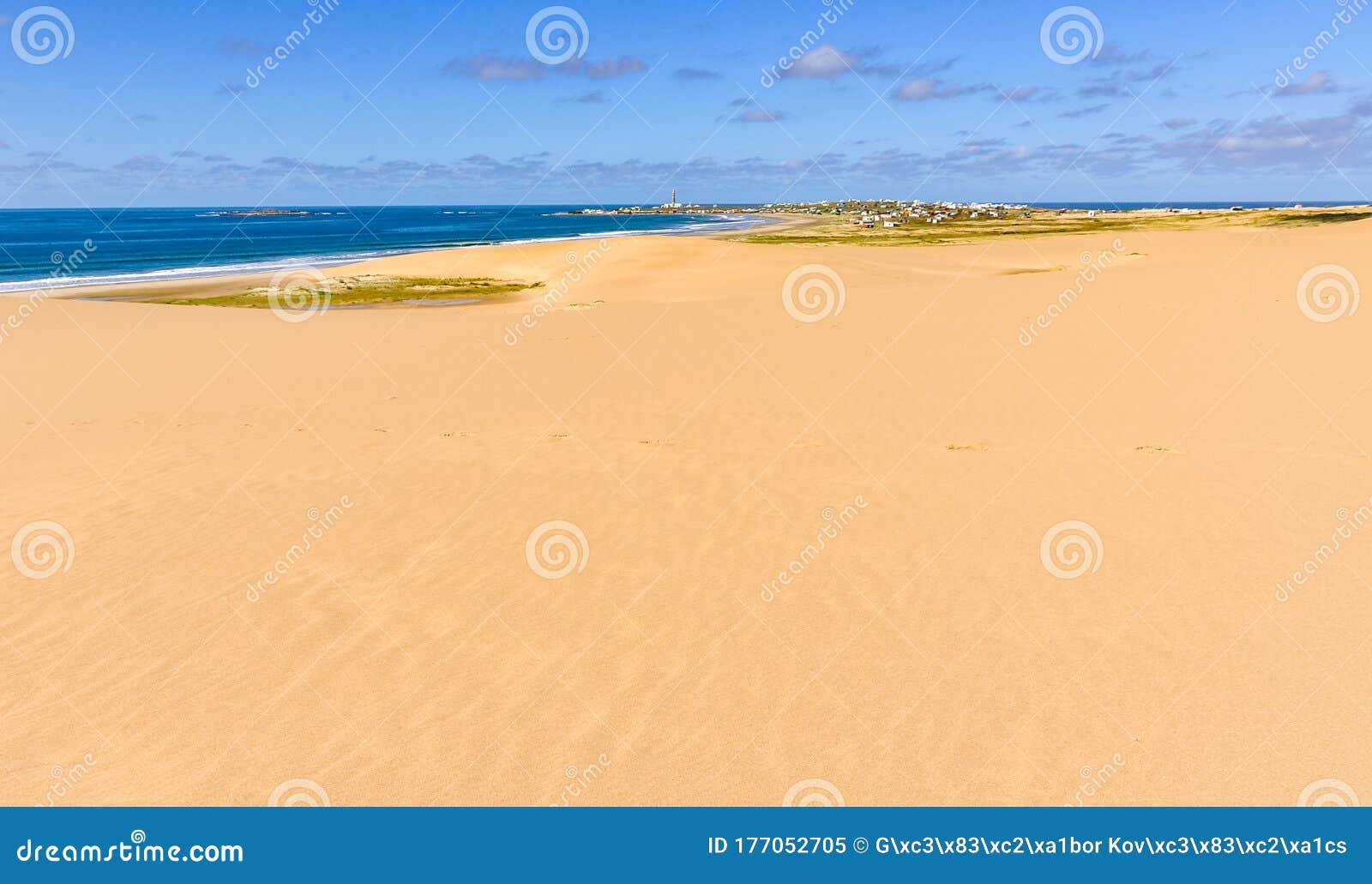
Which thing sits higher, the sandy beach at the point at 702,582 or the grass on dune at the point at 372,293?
the grass on dune at the point at 372,293

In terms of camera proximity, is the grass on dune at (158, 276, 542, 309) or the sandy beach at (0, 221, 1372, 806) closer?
the sandy beach at (0, 221, 1372, 806)

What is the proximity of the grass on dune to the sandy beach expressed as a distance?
685 inches

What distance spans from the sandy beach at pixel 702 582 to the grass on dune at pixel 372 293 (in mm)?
17397

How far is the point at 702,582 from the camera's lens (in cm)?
793

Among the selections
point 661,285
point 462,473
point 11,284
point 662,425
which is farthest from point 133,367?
point 11,284

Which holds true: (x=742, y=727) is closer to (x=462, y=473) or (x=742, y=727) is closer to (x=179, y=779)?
(x=179, y=779)

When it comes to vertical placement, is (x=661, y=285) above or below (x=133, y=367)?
above

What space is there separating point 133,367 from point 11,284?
3650 cm

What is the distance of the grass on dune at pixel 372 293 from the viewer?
34281mm

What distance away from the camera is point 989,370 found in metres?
16.7

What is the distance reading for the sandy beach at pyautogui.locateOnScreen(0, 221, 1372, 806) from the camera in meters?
5.46

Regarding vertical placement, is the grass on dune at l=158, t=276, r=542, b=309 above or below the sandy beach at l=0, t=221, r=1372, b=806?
above

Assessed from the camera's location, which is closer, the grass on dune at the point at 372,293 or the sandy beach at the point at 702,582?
the sandy beach at the point at 702,582

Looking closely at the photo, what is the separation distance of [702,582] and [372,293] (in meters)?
33.4
